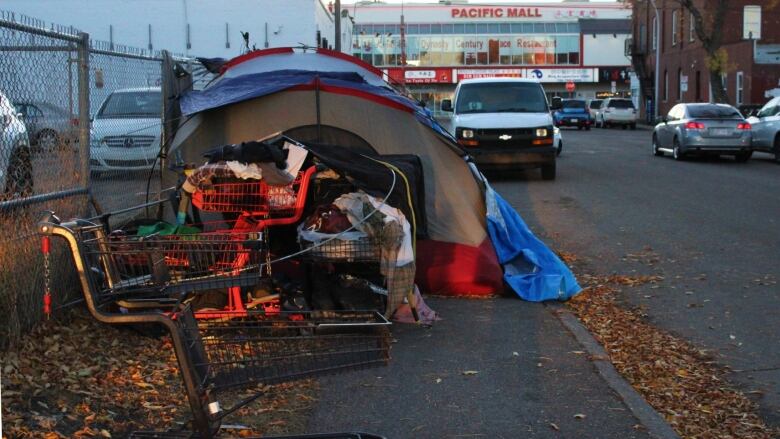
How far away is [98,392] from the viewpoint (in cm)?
516

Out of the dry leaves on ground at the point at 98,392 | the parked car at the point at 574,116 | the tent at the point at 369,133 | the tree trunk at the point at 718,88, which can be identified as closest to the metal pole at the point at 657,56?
the parked car at the point at 574,116

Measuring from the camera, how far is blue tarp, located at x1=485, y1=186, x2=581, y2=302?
8078mm

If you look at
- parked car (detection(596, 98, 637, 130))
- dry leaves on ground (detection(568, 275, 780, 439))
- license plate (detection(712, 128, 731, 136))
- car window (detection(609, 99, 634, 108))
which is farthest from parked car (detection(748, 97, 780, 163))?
car window (detection(609, 99, 634, 108))

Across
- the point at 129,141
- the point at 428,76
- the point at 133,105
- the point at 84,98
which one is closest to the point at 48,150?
the point at 84,98

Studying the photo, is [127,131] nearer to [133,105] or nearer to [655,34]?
[133,105]

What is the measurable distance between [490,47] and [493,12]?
13.6 ft

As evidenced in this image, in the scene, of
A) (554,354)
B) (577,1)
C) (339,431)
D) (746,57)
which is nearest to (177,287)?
(339,431)

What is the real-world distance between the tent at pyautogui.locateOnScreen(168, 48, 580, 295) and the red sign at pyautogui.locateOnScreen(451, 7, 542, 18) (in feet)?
228

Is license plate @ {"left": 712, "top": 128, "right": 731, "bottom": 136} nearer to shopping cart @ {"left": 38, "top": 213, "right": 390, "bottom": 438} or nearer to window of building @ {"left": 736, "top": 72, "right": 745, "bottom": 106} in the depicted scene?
window of building @ {"left": 736, "top": 72, "right": 745, "bottom": 106}

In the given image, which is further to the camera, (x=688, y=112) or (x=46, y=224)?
(x=688, y=112)

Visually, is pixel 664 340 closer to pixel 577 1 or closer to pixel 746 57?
pixel 746 57

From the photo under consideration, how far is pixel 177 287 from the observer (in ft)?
14.4

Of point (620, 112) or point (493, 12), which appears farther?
point (493, 12)

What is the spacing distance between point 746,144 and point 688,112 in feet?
5.86
